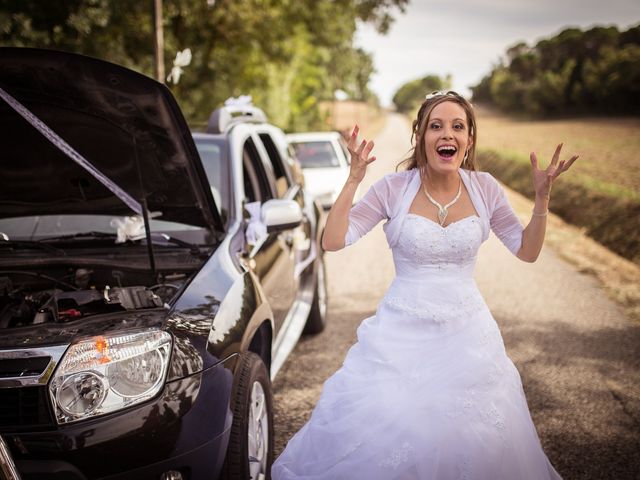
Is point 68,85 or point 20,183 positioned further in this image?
point 20,183

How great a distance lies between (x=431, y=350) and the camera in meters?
2.31

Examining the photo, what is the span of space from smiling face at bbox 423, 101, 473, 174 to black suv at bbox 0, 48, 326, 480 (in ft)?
3.71

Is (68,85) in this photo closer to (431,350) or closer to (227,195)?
(227,195)

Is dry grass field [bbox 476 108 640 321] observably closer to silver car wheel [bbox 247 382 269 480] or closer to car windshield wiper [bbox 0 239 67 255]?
silver car wheel [bbox 247 382 269 480]

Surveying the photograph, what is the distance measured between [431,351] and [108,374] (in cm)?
127

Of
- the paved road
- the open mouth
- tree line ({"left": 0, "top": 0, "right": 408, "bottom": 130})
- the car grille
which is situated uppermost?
tree line ({"left": 0, "top": 0, "right": 408, "bottom": 130})

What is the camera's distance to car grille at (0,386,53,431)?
6.35 feet

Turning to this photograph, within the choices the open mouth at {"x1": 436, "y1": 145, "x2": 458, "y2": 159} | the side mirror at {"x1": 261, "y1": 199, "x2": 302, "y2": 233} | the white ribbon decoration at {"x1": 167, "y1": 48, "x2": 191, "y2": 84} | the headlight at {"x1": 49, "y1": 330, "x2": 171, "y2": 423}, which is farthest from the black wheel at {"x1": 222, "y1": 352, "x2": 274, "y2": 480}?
Answer: the white ribbon decoration at {"x1": 167, "y1": 48, "x2": 191, "y2": 84}

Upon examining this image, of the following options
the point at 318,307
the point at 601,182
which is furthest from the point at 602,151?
the point at 318,307

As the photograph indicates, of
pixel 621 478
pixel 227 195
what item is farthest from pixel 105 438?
pixel 621 478

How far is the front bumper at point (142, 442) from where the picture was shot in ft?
6.21

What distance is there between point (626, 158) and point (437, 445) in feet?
86.6

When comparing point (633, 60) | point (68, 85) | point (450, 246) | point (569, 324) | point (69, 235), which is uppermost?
point (633, 60)

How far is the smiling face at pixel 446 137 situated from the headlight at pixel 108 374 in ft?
4.58
